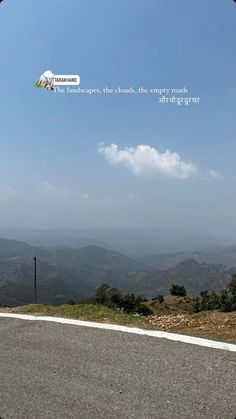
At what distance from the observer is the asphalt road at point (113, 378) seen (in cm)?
614

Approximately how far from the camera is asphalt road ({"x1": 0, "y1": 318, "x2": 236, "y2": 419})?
20.1 ft

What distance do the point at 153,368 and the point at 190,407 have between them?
1.49 meters

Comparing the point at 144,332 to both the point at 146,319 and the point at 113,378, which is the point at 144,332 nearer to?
the point at 113,378

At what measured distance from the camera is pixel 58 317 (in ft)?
38.4

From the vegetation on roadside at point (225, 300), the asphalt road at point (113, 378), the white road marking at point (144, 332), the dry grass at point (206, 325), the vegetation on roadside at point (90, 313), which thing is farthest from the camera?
the vegetation on roadside at point (225, 300)

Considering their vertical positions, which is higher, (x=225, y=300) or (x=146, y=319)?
(x=146, y=319)

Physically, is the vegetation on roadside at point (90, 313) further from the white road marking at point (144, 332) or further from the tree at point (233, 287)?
the tree at point (233, 287)

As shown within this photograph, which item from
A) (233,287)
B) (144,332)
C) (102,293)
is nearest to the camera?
(144,332)

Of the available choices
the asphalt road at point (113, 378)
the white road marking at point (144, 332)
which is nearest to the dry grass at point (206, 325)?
the white road marking at point (144, 332)

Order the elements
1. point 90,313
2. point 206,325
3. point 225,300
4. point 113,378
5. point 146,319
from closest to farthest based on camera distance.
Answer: point 113,378, point 90,313, point 206,325, point 146,319, point 225,300

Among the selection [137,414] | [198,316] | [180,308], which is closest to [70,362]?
[137,414]

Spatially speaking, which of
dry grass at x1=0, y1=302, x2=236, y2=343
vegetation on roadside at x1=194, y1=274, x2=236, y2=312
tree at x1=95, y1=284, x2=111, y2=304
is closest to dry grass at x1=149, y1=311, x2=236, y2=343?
dry grass at x1=0, y1=302, x2=236, y2=343

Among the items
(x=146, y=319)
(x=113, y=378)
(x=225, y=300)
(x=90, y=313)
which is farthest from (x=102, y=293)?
(x=113, y=378)

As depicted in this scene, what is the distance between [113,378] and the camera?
718 cm
